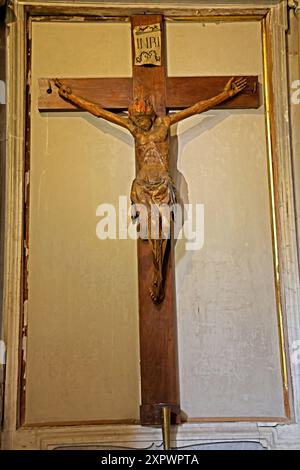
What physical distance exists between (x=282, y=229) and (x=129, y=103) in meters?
0.84

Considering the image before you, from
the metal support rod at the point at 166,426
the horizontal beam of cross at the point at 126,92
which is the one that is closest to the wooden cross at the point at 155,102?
the horizontal beam of cross at the point at 126,92

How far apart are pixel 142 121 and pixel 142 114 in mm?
29

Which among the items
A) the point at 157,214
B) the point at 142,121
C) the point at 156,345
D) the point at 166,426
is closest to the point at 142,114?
the point at 142,121

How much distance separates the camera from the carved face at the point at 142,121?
2.83 m

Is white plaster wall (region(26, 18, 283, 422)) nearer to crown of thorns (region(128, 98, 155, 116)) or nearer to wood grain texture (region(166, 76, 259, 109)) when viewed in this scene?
wood grain texture (region(166, 76, 259, 109))

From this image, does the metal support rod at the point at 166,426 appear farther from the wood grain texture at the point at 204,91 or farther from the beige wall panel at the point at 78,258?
the wood grain texture at the point at 204,91

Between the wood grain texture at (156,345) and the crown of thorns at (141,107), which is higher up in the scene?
the crown of thorns at (141,107)

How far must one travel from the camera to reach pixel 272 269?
9.36ft

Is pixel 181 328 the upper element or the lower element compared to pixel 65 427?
upper

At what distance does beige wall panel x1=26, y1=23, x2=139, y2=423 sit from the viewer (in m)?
2.73

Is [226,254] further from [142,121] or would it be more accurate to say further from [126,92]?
[126,92]

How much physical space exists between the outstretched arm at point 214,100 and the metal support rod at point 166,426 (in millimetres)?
1170
